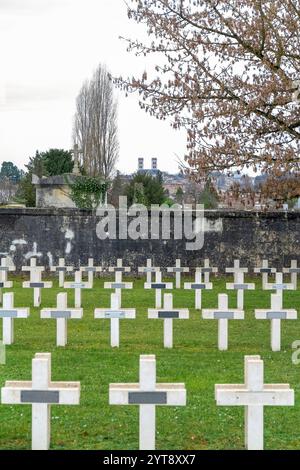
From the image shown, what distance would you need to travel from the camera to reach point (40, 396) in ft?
23.4

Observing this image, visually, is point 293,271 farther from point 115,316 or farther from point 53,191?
point 53,191

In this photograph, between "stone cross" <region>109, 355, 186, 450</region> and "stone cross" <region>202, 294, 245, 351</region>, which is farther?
"stone cross" <region>202, 294, 245, 351</region>

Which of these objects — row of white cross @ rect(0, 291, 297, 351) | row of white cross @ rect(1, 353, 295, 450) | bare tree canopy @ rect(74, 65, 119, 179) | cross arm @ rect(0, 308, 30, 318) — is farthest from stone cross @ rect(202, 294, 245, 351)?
bare tree canopy @ rect(74, 65, 119, 179)

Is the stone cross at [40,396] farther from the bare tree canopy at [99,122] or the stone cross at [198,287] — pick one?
the bare tree canopy at [99,122]

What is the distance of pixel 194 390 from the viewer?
9781 millimetres

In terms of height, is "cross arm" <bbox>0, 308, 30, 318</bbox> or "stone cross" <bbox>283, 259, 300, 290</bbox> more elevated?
"cross arm" <bbox>0, 308, 30, 318</bbox>

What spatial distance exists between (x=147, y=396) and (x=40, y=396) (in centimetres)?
76

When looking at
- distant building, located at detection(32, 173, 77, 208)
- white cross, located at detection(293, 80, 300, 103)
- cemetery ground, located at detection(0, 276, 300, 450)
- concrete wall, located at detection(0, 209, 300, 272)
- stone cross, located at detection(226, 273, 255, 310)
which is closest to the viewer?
cemetery ground, located at detection(0, 276, 300, 450)

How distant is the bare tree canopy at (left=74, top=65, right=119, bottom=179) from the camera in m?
49.7

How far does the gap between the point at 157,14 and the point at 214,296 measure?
5.74 m

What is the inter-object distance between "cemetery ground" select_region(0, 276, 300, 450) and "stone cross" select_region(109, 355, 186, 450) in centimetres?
48

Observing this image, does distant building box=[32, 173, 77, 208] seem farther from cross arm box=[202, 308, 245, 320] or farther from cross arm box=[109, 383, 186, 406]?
cross arm box=[109, 383, 186, 406]
